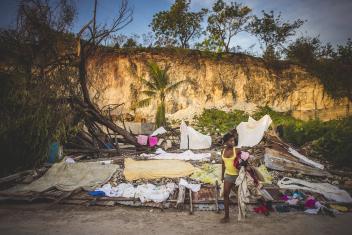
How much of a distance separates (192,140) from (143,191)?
6591 millimetres

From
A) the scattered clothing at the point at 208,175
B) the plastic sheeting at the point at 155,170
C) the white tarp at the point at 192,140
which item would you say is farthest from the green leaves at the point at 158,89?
the scattered clothing at the point at 208,175

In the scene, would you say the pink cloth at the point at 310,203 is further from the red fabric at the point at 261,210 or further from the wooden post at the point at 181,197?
the wooden post at the point at 181,197

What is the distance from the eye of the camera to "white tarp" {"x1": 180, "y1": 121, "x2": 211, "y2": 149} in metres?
12.4

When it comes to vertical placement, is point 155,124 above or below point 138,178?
above

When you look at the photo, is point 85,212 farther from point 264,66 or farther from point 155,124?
point 264,66

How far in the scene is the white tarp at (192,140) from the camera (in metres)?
12.4

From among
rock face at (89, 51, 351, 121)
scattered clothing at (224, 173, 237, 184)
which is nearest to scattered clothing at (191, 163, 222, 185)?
scattered clothing at (224, 173, 237, 184)

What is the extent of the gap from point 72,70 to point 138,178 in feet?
15.9

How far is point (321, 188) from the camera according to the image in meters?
6.05

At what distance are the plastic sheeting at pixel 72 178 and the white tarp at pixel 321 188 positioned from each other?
14.7 feet

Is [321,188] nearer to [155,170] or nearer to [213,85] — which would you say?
[155,170]

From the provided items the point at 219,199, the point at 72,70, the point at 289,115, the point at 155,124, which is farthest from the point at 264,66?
the point at 219,199

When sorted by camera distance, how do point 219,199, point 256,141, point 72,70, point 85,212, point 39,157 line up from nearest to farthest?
point 85,212 → point 219,199 → point 39,157 → point 72,70 → point 256,141

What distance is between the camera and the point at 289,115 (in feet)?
66.0
